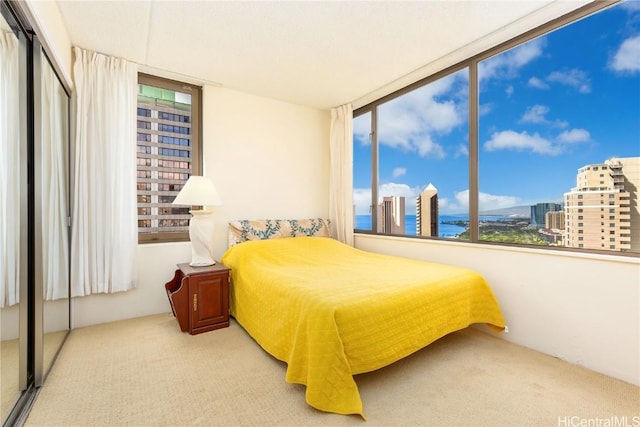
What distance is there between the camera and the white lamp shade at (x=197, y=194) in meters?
2.56

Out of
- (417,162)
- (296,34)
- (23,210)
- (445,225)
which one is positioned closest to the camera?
(23,210)

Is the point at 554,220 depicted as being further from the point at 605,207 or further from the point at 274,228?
the point at 274,228

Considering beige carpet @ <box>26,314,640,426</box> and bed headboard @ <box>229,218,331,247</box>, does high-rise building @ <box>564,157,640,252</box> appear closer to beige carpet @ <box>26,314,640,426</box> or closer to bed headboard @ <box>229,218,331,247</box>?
beige carpet @ <box>26,314,640,426</box>

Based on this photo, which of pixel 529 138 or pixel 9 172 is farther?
pixel 529 138

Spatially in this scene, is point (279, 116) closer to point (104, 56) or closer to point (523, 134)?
point (104, 56)

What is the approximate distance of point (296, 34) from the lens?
2.31 metres

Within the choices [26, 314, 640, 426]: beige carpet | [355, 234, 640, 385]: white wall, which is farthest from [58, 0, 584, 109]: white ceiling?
[26, 314, 640, 426]: beige carpet

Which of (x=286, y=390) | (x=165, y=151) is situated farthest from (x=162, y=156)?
(x=286, y=390)

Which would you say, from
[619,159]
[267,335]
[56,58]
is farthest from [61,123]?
[619,159]

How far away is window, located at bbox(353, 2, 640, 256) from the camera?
76.9 inches

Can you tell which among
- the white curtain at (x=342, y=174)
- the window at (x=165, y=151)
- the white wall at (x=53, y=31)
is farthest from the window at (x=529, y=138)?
the white wall at (x=53, y=31)

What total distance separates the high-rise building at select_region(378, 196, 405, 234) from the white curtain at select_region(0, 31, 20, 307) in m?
3.09

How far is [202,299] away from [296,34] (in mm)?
2298

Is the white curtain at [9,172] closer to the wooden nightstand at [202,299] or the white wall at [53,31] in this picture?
the white wall at [53,31]
